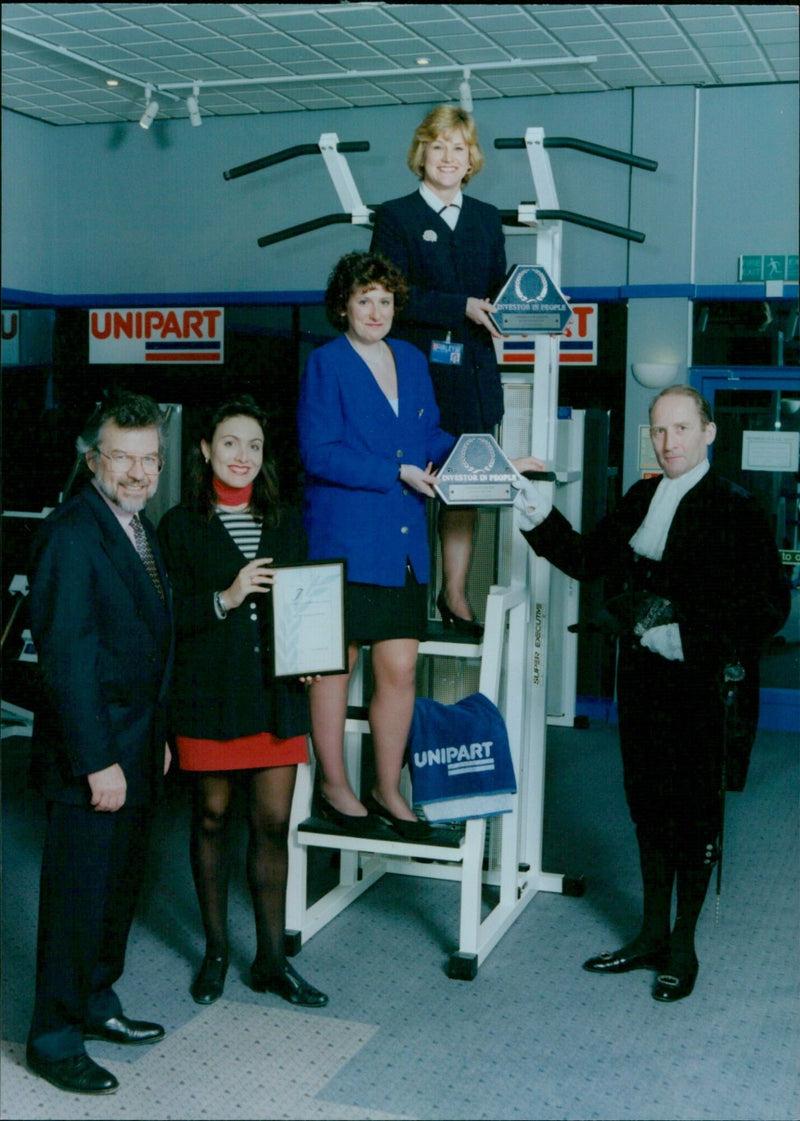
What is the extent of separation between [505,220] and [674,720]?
1698 millimetres

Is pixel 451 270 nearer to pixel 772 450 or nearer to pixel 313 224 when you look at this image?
pixel 313 224

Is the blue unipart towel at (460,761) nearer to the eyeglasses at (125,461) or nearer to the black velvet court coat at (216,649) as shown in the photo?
the black velvet court coat at (216,649)

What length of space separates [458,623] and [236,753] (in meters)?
0.93

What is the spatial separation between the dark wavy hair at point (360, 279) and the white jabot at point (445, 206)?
0.35 meters

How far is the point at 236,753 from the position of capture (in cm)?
322

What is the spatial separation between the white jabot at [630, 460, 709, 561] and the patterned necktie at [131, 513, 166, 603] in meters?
1.38

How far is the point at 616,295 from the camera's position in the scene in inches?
281

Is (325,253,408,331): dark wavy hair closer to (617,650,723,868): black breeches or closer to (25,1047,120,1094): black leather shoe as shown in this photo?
(617,650,723,868): black breeches

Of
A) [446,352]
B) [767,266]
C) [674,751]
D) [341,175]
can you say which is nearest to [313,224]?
[341,175]

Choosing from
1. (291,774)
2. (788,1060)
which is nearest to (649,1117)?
(788,1060)

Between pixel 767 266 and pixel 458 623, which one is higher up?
pixel 767 266

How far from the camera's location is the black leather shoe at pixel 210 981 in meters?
3.36

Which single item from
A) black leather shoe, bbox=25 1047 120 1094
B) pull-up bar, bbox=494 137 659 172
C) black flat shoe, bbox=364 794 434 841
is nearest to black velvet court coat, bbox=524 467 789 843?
black flat shoe, bbox=364 794 434 841

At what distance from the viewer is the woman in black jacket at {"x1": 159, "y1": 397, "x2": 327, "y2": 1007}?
10.5 ft
